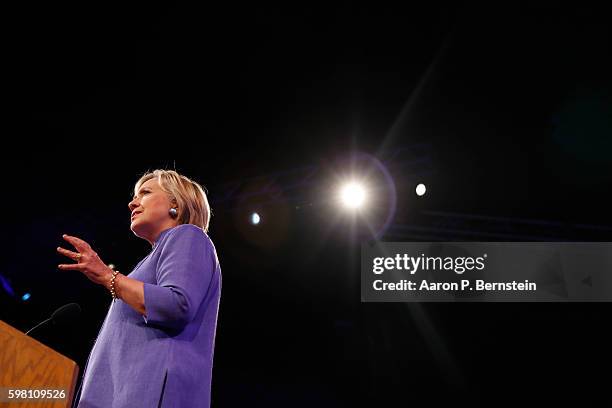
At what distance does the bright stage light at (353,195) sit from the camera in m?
5.84

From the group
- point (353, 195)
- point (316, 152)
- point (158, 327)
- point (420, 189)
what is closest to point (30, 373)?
point (158, 327)

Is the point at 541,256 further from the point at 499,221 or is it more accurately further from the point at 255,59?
Answer: the point at 255,59

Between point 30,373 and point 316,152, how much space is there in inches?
191

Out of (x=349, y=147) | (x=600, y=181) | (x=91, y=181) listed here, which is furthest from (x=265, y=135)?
(x=600, y=181)

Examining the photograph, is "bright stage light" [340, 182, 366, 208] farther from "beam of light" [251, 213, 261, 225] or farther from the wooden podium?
the wooden podium

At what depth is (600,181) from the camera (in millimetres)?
5746

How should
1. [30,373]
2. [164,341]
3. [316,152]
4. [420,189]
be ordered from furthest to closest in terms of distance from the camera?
[420,189] → [316,152] → [164,341] → [30,373]

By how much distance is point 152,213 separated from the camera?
1.43m

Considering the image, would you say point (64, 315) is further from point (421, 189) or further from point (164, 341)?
point (421, 189)

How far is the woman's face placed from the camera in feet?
4.68

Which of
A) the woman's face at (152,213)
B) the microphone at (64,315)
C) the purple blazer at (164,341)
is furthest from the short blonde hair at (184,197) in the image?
the microphone at (64,315)

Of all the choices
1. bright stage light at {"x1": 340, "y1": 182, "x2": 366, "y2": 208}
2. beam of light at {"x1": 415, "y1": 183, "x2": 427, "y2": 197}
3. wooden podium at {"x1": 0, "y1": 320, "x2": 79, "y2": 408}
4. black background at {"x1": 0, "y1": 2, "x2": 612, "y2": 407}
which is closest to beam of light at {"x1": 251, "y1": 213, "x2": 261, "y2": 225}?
black background at {"x1": 0, "y1": 2, "x2": 612, "y2": 407}

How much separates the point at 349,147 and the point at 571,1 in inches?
87.3

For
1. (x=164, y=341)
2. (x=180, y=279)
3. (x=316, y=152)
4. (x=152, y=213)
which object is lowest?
(x=164, y=341)
